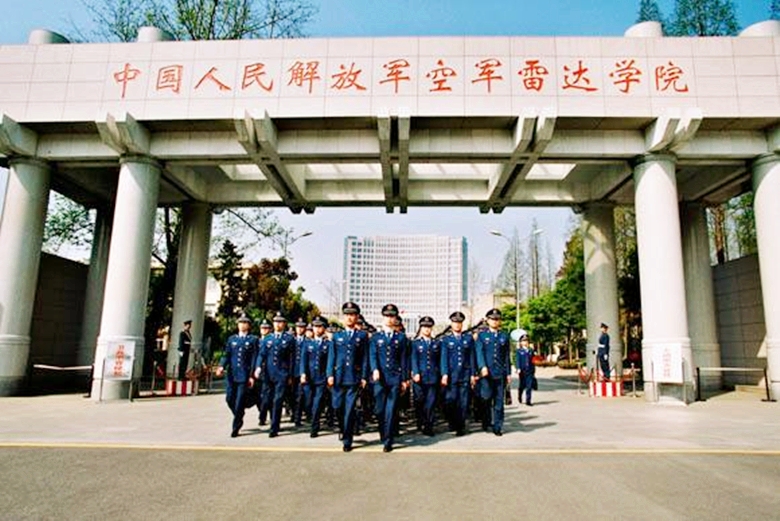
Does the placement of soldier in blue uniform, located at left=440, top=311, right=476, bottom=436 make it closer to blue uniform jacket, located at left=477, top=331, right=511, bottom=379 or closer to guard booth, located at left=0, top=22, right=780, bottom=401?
blue uniform jacket, located at left=477, top=331, right=511, bottom=379

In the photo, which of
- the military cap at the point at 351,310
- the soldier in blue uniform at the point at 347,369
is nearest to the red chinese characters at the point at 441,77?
the military cap at the point at 351,310

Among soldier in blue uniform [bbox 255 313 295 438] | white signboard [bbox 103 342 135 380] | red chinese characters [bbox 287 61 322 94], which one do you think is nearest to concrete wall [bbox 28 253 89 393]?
white signboard [bbox 103 342 135 380]

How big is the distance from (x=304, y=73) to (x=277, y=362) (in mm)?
8509

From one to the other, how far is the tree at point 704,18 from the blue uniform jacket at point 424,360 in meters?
21.5

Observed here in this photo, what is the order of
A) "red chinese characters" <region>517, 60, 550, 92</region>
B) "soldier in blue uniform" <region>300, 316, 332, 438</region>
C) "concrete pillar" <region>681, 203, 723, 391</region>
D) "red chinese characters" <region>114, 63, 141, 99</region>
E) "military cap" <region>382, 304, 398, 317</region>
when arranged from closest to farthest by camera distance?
"military cap" <region>382, 304, 398, 317</region>
"soldier in blue uniform" <region>300, 316, 332, 438</region>
"red chinese characters" <region>517, 60, 550, 92</region>
"red chinese characters" <region>114, 63, 141, 99</region>
"concrete pillar" <region>681, 203, 723, 391</region>

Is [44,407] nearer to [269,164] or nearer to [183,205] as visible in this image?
[269,164]

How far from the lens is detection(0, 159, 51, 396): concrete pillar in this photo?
1305 centimetres

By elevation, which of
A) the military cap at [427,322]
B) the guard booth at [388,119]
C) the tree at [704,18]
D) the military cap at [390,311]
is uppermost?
the tree at [704,18]

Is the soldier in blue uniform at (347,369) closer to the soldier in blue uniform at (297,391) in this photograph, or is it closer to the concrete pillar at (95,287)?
the soldier in blue uniform at (297,391)

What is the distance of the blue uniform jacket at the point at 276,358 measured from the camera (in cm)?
768

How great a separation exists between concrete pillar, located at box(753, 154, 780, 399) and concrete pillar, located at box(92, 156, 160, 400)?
16062 mm

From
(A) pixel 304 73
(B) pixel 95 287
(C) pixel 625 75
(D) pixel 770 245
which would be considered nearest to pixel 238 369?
(A) pixel 304 73

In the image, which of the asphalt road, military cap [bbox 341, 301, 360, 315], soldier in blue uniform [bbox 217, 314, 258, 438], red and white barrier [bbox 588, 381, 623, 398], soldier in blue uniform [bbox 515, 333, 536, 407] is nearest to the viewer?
the asphalt road

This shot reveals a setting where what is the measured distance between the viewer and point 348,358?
663cm
